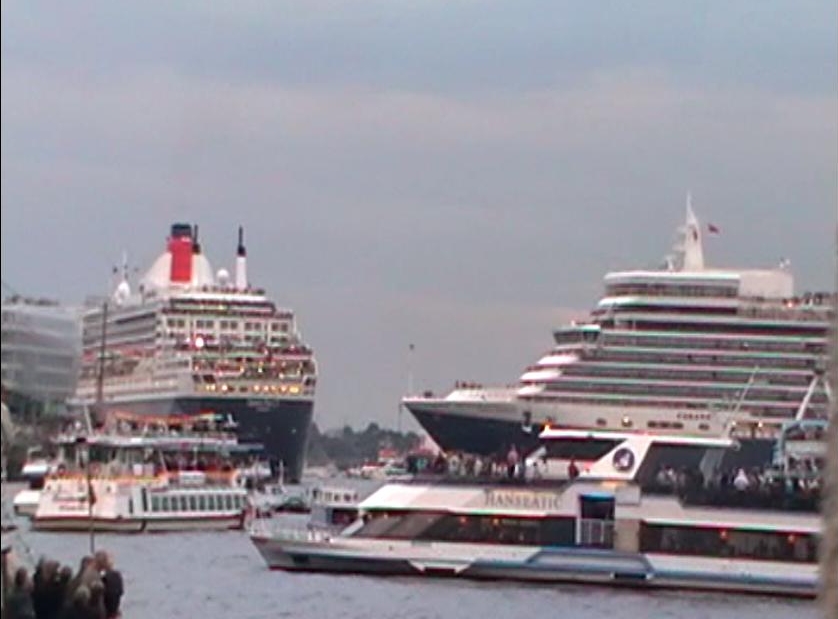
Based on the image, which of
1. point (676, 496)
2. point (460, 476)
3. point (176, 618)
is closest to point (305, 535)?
point (460, 476)

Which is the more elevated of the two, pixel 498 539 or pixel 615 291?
pixel 615 291

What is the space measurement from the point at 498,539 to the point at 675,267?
200ft

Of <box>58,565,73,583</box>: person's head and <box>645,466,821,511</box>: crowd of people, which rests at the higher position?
<box>645,466,821,511</box>: crowd of people

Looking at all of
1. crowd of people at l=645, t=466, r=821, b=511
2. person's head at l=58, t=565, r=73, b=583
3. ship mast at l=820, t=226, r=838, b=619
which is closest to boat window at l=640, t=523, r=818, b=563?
crowd of people at l=645, t=466, r=821, b=511

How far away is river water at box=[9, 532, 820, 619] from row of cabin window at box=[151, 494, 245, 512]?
1799 centimetres

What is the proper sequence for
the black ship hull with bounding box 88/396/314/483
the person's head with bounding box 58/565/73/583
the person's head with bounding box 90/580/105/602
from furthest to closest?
the black ship hull with bounding box 88/396/314/483
the person's head with bounding box 58/565/73/583
the person's head with bounding box 90/580/105/602

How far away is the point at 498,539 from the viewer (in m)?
55.2

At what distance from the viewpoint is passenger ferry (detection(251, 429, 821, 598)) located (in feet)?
176

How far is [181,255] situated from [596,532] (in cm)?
9776

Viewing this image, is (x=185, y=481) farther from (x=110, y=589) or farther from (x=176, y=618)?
(x=110, y=589)

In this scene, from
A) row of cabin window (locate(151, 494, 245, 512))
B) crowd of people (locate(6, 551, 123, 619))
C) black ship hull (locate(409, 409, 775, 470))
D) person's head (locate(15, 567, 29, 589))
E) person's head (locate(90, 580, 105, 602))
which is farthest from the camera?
black ship hull (locate(409, 409, 775, 470))

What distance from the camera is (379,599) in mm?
49625

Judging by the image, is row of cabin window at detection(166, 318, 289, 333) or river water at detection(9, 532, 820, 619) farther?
row of cabin window at detection(166, 318, 289, 333)

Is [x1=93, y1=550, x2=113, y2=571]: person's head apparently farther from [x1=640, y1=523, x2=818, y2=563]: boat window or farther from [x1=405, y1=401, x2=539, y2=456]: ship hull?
[x1=405, y1=401, x2=539, y2=456]: ship hull
